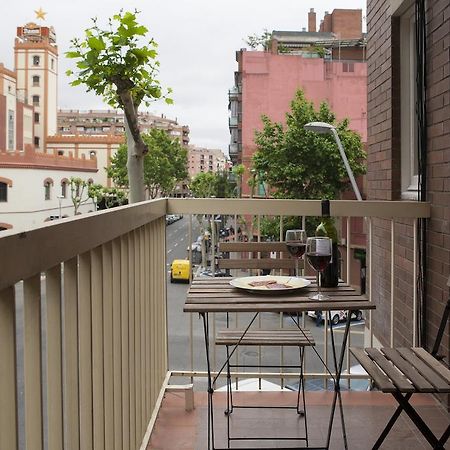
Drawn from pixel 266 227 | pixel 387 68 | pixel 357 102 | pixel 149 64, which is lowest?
pixel 266 227

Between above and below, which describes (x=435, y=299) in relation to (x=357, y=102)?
below

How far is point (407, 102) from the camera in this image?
3.59 m

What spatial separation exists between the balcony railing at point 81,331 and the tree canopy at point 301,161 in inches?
616

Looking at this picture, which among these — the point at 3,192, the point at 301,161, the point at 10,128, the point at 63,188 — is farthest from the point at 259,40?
the point at 10,128

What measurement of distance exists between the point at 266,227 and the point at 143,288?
44.6 ft

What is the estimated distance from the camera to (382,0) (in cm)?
397

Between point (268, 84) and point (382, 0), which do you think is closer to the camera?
point (382, 0)

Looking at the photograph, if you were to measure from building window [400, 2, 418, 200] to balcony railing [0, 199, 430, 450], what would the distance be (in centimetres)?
179

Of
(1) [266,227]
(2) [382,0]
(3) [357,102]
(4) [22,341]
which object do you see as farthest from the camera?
(3) [357,102]

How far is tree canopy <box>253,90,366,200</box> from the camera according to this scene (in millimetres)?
17781

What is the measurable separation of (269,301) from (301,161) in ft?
53.9

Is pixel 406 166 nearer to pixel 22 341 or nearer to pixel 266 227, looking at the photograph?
pixel 22 341

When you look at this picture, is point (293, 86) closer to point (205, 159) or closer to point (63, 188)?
point (63, 188)

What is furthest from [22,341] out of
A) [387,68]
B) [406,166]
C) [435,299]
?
[387,68]
